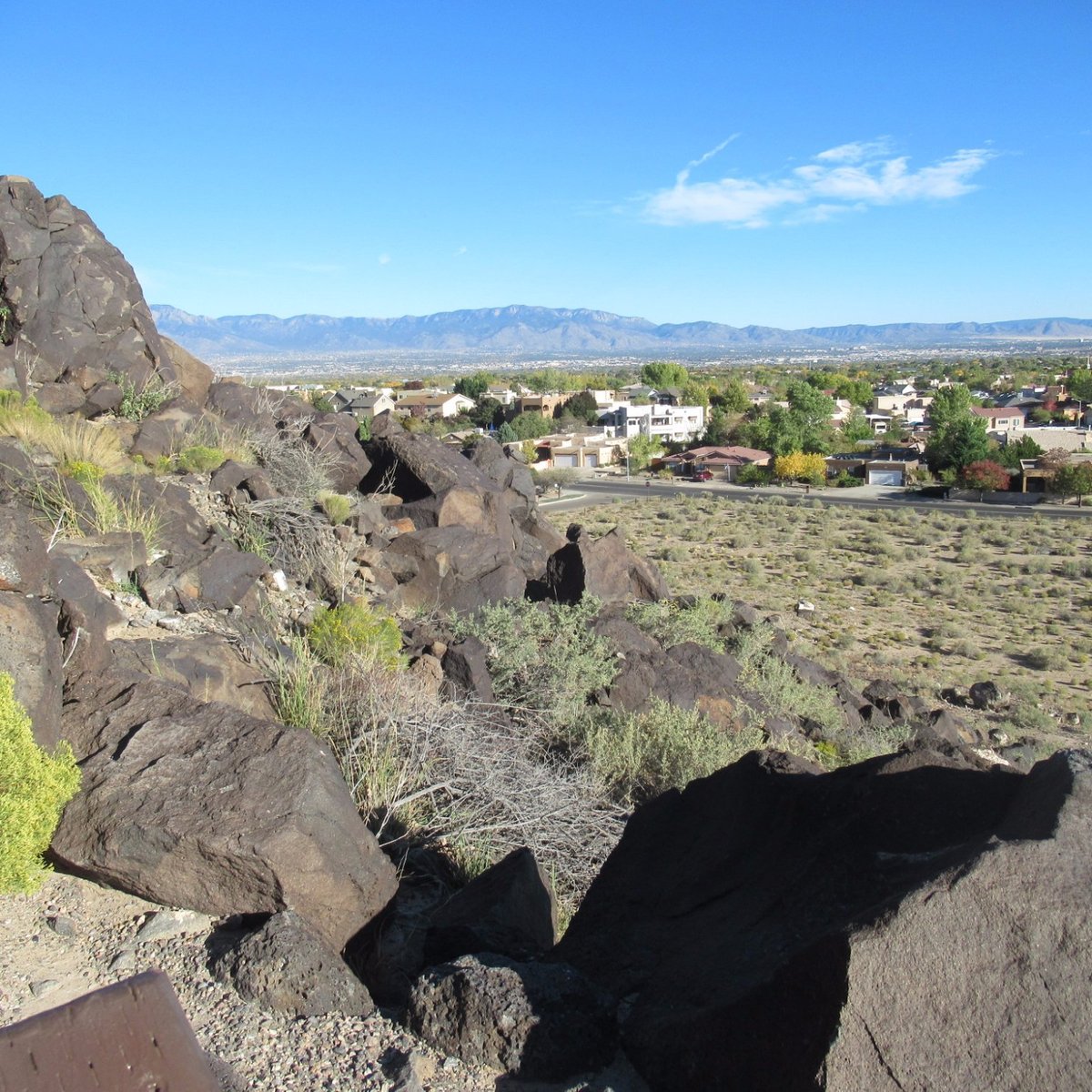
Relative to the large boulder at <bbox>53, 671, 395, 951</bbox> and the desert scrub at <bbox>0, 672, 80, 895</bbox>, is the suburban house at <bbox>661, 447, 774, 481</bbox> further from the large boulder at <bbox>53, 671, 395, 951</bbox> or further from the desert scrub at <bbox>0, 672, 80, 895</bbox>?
the desert scrub at <bbox>0, 672, 80, 895</bbox>

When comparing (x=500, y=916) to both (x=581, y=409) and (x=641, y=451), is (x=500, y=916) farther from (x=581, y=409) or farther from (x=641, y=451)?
(x=581, y=409)

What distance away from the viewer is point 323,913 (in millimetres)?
4500

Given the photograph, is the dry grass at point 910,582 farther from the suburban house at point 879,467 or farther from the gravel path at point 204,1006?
the suburban house at point 879,467

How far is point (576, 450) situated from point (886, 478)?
75.8 ft

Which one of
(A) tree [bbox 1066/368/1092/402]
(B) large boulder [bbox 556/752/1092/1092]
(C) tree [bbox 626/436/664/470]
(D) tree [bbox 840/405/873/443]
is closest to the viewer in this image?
(B) large boulder [bbox 556/752/1092/1092]

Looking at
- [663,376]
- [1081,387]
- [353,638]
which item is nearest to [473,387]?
[663,376]

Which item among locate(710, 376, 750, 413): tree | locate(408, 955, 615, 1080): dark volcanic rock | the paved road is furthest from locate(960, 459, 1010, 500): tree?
locate(408, 955, 615, 1080): dark volcanic rock

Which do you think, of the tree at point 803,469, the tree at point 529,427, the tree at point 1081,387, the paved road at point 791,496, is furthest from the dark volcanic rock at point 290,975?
the tree at point 1081,387

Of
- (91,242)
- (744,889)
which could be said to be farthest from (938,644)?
(744,889)

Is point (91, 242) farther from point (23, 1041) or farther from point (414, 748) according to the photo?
point (23, 1041)

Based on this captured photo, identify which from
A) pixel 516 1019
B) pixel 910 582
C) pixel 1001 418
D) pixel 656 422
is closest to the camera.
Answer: pixel 516 1019

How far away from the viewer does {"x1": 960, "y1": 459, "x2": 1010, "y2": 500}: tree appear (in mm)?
60000

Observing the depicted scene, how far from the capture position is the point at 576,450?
77625 millimetres

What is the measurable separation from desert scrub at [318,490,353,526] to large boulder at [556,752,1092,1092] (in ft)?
27.6
